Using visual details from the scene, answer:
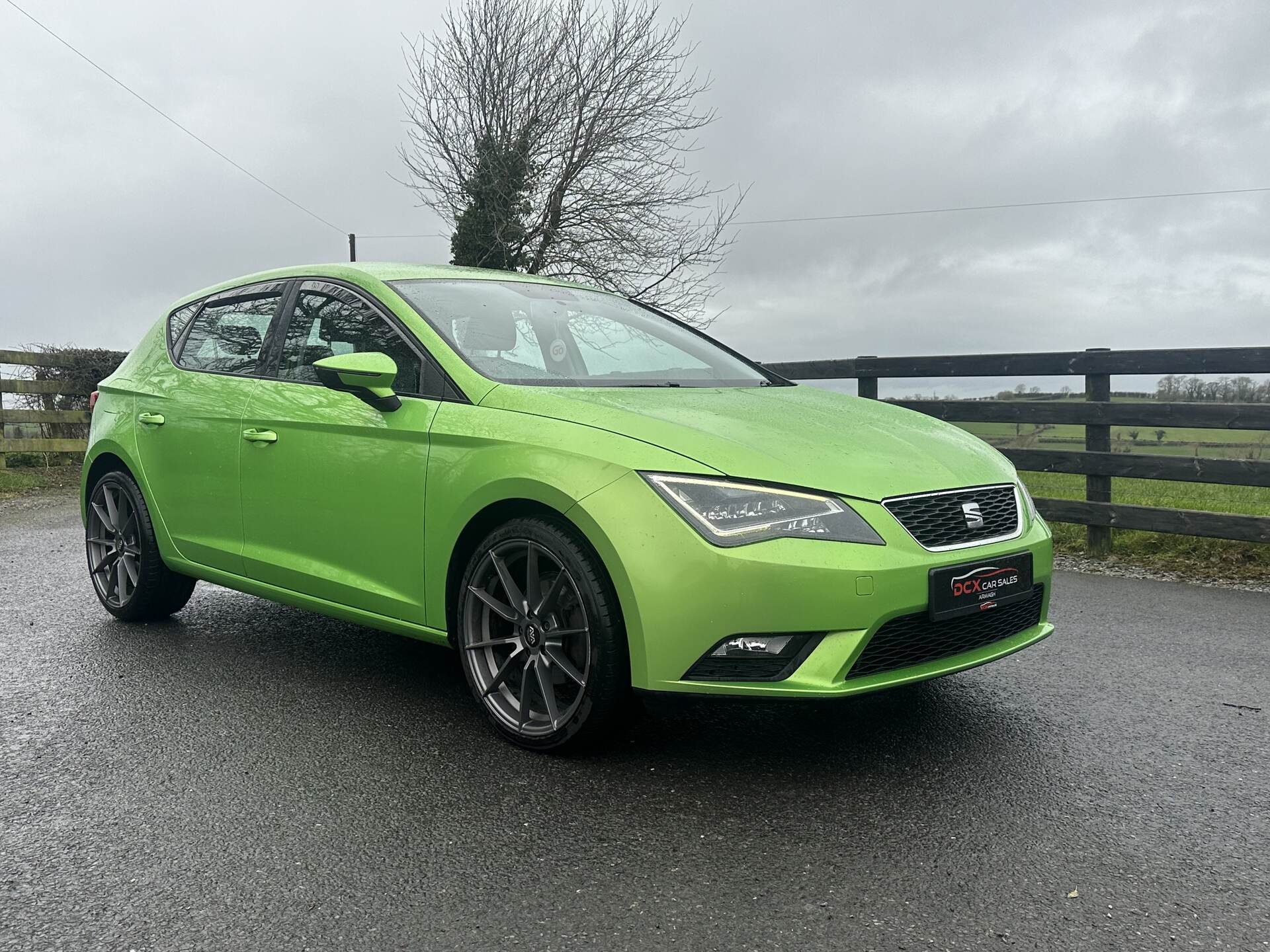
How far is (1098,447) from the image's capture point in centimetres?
746

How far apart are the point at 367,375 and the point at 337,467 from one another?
47 cm

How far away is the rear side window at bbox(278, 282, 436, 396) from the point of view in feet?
12.6

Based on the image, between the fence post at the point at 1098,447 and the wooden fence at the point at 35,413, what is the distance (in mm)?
11766

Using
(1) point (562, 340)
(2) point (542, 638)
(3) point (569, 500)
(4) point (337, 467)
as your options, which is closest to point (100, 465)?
(4) point (337, 467)

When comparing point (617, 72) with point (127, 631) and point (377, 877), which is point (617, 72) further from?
point (377, 877)

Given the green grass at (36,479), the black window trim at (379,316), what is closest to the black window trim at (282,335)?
the black window trim at (379,316)

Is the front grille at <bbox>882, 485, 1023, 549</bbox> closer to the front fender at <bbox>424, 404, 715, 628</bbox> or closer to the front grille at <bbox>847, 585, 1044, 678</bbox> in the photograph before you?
the front grille at <bbox>847, 585, 1044, 678</bbox>

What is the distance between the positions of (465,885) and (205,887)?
0.62m

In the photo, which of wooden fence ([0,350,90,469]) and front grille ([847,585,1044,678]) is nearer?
front grille ([847,585,1044,678])

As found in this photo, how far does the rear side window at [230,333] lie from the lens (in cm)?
465

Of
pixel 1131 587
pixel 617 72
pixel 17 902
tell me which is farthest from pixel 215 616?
pixel 617 72

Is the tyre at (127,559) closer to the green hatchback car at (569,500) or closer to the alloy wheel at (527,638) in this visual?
the green hatchback car at (569,500)

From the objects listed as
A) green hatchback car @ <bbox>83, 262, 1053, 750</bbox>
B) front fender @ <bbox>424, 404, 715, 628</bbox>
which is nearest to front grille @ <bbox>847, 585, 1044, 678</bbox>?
green hatchback car @ <bbox>83, 262, 1053, 750</bbox>

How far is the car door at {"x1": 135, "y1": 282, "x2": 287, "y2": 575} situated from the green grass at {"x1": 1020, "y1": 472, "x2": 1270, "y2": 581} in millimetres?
5586
